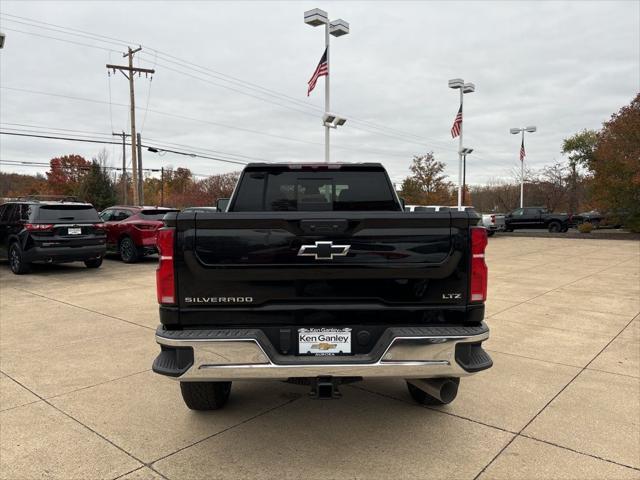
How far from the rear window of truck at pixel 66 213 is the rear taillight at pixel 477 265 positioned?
34.7ft

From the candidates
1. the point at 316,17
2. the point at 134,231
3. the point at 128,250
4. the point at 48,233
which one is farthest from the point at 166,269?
the point at 316,17

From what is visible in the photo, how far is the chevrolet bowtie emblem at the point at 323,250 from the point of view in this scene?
8.91 ft

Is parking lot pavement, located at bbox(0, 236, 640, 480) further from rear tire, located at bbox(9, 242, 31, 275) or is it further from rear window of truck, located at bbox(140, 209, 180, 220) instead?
rear window of truck, located at bbox(140, 209, 180, 220)

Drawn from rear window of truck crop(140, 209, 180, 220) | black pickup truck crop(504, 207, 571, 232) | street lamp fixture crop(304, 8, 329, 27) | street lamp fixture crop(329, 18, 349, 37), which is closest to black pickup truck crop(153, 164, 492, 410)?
rear window of truck crop(140, 209, 180, 220)

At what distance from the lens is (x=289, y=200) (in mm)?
4324

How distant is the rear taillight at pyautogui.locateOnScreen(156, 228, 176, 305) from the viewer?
2.71 meters

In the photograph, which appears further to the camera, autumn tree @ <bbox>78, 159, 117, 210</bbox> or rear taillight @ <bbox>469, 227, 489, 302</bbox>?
autumn tree @ <bbox>78, 159, 117, 210</bbox>

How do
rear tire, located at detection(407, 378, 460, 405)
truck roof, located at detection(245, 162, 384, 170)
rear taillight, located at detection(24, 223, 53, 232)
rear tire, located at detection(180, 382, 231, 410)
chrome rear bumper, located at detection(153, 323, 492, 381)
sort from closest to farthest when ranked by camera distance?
chrome rear bumper, located at detection(153, 323, 492, 381) < rear tire, located at detection(180, 382, 231, 410) < rear tire, located at detection(407, 378, 460, 405) < truck roof, located at detection(245, 162, 384, 170) < rear taillight, located at detection(24, 223, 53, 232)

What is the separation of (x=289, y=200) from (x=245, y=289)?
→ 1.71 meters

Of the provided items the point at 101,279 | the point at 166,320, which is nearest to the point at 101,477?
the point at 166,320

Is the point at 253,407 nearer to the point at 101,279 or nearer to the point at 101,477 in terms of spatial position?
the point at 101,477

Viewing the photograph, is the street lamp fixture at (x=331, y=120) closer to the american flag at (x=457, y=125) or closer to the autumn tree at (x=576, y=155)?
the american flag at (x=457, y=125)

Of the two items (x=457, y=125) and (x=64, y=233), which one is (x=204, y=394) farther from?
(x=457, y=125)

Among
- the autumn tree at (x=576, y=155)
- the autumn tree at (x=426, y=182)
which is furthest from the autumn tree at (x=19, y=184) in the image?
the autumn tree at (x=576, y=155)
